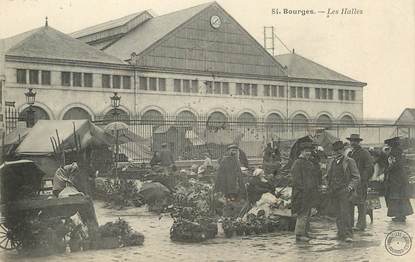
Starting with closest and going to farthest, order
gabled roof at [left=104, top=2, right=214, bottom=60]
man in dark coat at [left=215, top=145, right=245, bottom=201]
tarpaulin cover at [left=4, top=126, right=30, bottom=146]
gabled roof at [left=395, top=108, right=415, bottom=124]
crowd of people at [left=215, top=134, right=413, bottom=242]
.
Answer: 1. crowd of people at [left=215, top=134, right=413, bottom=242]
2. man in dark coat at [left=215, top=145, right=245, bottom=201]
3. gabled roof at [left=395, top=108, right=415, bottom=124]
4. tarpaulin cover at [left=4, top=126, right=30, bottom=146]
5. gabled roof at [left=104, top=2, right=214, bottom=60]

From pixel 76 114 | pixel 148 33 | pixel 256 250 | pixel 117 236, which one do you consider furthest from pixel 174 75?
pixel 256 250

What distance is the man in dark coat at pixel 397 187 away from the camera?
35.4 feet

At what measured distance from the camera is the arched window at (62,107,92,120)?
96.1 ft

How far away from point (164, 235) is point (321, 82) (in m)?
30.8

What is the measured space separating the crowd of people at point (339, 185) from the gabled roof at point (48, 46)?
16.0m

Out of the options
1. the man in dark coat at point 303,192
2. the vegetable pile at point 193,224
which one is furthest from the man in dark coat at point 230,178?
the man in dark coat at point 303,192

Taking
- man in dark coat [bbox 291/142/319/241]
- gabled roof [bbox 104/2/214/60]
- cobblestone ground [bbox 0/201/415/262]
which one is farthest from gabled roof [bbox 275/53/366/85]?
man in dark coat [bbox 291/142/319/241]

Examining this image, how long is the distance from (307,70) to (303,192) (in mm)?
30689

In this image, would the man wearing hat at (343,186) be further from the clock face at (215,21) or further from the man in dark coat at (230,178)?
the clock face at (215,21)

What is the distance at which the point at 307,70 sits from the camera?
128 feet

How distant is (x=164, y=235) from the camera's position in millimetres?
9844

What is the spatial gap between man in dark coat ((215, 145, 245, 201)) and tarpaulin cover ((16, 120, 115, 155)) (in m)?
4.20

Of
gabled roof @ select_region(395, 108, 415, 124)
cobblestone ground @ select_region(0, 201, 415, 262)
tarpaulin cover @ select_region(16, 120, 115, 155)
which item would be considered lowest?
cobblestone ground @ select_region(0, 201, 415, 262)

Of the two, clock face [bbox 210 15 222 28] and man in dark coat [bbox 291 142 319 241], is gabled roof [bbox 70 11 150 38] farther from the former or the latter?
man in dark coat [bbox 291 142 319 241]
